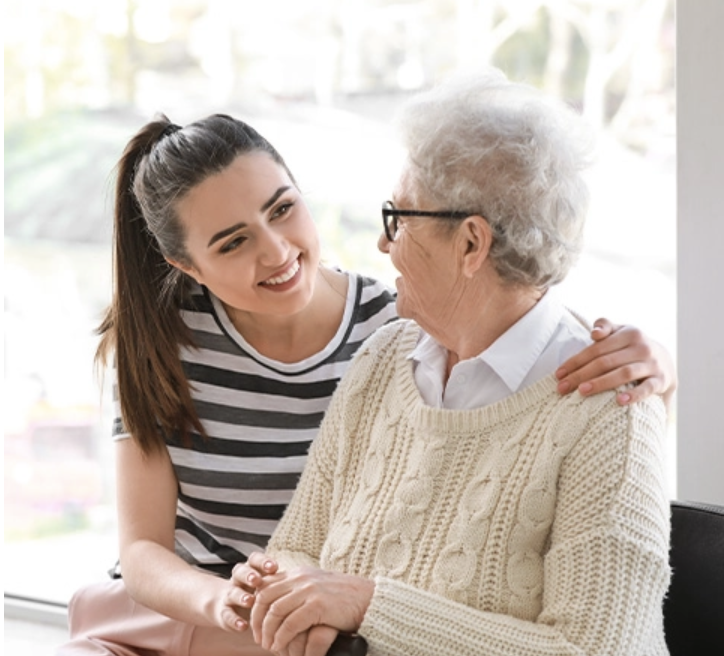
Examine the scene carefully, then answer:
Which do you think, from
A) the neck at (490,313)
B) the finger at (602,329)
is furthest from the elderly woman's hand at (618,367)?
the neck at (490,313)

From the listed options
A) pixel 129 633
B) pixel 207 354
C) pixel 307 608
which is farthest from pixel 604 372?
pixel 129 633

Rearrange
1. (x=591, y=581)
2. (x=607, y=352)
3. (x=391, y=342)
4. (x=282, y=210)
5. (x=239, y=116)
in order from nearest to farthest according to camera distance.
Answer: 1. (x=591, y=581)
2. (x=607, y=352)
3. (x=391, y=342)
4. (x=282, y=210)
5. (x=239, y=116)

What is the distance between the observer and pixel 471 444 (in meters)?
1.74

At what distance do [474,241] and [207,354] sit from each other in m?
0.69

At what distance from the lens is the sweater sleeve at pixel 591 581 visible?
157 cm

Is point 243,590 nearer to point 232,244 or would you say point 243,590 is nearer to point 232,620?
point 232,620

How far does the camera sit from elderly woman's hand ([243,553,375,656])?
164 centimetres

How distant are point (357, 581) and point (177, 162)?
78 cm

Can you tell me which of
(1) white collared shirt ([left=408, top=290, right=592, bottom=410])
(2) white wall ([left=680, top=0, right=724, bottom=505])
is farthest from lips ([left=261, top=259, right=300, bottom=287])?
(2) white wall ([left=680, top=0, right=724, bottom=505])

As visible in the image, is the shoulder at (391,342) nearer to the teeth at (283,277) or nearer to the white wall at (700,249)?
the teeth at (283,277)

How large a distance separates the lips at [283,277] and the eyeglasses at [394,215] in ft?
0.99

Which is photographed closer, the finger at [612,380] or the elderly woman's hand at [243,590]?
the finger at [612,380]

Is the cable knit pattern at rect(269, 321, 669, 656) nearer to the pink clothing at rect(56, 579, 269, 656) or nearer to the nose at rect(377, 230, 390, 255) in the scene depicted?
the nose at rect(377, 230, 390, 255)

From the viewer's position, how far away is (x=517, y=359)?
1.72 m
